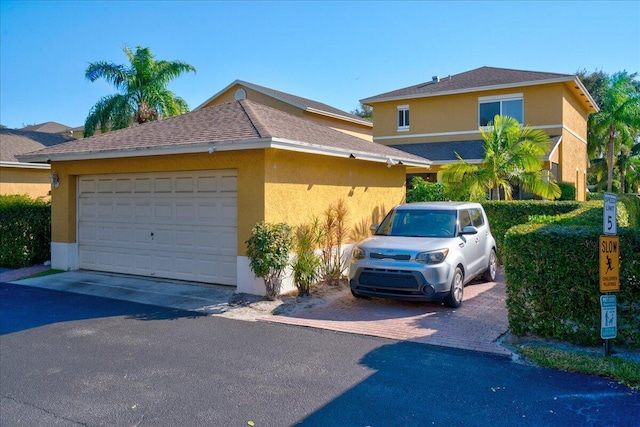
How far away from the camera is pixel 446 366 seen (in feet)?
19.2

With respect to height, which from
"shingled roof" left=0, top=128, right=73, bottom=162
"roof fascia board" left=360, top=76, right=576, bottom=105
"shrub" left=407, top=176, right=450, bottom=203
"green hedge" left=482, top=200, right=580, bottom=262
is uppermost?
"roof fascia board" left=360, top=76, right=576, bottom=105

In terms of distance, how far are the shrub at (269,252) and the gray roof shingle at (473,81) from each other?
1701cm

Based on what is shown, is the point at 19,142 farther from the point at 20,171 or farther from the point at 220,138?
the point at 220,138

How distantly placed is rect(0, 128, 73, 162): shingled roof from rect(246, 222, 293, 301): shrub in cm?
1440

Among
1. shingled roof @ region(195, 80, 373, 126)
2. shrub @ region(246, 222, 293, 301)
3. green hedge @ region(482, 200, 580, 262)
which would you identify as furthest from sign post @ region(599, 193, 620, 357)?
shingled roof @ region(195, 80, 373, 126)

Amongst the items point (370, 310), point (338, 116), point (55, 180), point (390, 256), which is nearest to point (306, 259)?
point (370, 310)

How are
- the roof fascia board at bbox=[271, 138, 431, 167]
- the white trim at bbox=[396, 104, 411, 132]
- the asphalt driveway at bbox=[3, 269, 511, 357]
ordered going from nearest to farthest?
the asphalt driveway at bbox=[3, 269, 511, 357], the roof fascia board at bbox=[271, 138, 431, 167], the white trim at bbox=[396, 104, 411, 132]

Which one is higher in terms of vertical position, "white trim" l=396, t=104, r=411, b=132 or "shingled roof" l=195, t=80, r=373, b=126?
"shingled roof" l=195, t=80, r=373, b=126

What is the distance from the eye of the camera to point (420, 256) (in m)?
8.38

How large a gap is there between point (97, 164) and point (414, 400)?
10.1 metres

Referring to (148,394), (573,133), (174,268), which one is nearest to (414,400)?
(148,394)

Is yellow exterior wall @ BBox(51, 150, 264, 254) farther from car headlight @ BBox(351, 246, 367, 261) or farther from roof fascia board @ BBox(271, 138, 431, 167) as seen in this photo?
A: car headlight @ BBox(351, 246, 367, 261)

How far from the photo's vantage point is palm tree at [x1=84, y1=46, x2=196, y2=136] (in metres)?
22.4

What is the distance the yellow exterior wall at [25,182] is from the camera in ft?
62.5
